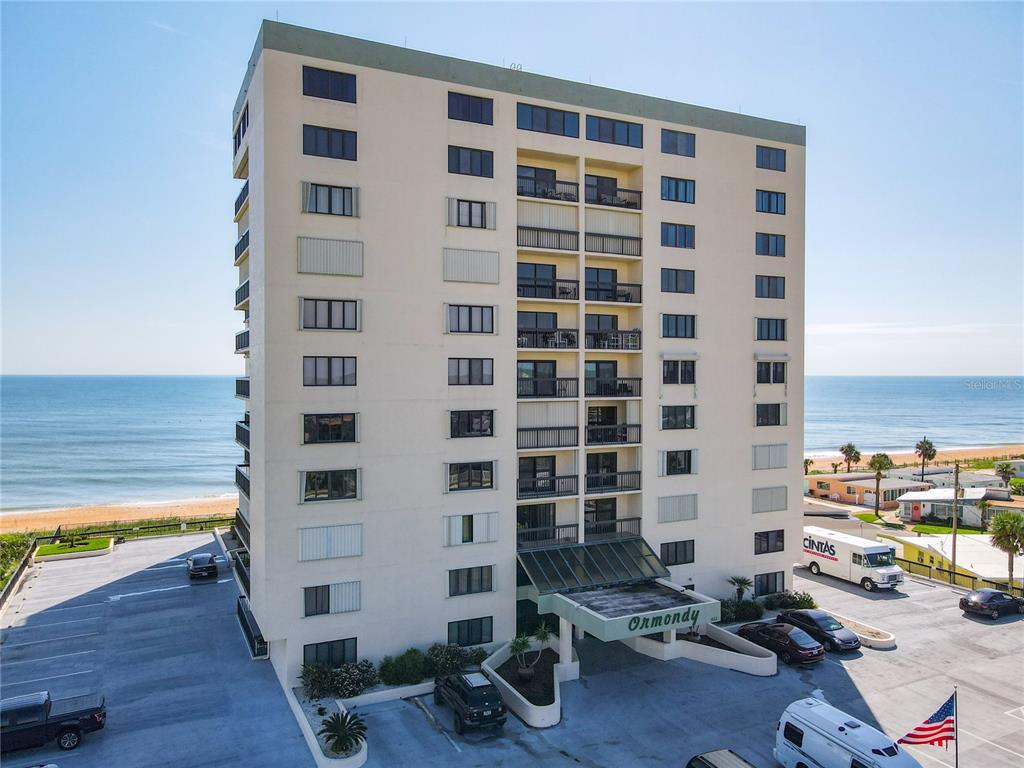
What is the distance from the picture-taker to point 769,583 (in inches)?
1495

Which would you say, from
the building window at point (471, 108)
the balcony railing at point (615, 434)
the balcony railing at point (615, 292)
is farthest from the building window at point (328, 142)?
the balcony railing at point (615, 434)

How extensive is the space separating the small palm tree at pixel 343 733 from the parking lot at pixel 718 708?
1112 mm

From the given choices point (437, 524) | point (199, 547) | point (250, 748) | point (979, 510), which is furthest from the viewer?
point (979, 510)

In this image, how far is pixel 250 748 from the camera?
898 inches

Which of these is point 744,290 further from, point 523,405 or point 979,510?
point 979,510

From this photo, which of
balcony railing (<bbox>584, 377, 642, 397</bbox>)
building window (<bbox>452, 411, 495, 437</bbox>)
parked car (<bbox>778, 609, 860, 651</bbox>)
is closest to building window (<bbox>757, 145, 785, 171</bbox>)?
balcony railing (<bbox>584, 377, 642, 397</bbox>)

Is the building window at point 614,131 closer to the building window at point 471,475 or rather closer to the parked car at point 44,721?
the building window at point 471,475

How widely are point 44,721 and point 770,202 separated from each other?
40.2 metres

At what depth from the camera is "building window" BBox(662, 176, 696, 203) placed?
35.1 meters

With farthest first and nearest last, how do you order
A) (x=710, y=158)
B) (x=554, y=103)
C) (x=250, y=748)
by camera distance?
(x=710, y=158) < (x=554, y=103) < (x=250, y=748)

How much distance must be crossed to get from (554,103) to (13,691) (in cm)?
3430

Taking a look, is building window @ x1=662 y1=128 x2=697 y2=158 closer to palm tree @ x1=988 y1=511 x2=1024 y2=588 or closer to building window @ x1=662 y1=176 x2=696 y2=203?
building window @ x1=662 y1=176 x2=696 y2=203

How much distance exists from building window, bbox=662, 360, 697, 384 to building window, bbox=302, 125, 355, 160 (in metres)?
18.5

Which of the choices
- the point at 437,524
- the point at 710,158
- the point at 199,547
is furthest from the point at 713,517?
the point at 199,547
